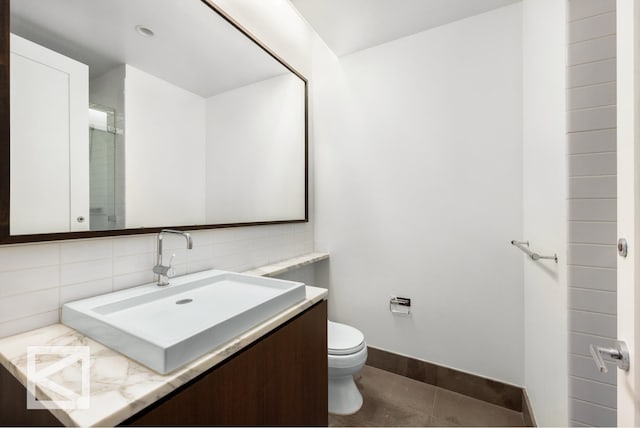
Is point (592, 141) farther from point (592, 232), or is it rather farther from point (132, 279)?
point (132, 279)

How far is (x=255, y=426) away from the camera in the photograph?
778 millimetres

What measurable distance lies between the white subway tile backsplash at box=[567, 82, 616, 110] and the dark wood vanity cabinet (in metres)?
1.22

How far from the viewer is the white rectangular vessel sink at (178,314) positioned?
0.63m

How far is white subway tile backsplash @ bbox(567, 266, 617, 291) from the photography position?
37.2 inches

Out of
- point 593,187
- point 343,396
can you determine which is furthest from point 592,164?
point 343,396

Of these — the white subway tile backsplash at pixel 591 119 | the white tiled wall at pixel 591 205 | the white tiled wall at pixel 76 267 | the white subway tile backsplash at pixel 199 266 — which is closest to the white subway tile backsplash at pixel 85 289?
the white tiled wall at pixel 76 267

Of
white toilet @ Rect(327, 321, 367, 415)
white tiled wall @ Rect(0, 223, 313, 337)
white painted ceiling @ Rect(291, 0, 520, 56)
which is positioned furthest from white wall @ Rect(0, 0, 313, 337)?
white toilet @ Rect(327, 321, 367, 415)

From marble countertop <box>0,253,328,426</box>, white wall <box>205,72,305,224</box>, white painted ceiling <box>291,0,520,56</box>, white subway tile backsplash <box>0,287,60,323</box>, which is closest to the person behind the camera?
marble countertop <box>0,253,328,426</box>

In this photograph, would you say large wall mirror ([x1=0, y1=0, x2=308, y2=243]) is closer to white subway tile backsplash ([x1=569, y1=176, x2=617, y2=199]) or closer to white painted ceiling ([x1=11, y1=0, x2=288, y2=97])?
white painted ceiling ([x1=11, y1=0, x2=288, y2=97])

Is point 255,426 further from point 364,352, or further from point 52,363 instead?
point 364,352

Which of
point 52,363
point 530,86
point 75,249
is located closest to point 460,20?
point 530,86

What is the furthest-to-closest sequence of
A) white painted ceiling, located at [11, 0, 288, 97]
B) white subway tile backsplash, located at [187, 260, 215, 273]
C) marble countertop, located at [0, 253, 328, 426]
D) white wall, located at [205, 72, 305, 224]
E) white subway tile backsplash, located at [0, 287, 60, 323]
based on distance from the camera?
white wall, located at [205, 72, 305, 224] < white subway tile backsplash, located at [187, 260, 215, 273] < white painted ceiling, located at [11, 0, 288, 97] < white subway tile backsplash, located at [0, 287, 60, 323] < marble countertop, located at [0, 253, 328, 426]

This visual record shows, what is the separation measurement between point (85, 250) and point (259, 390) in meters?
0.74

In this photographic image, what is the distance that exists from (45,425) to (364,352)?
132 cm
